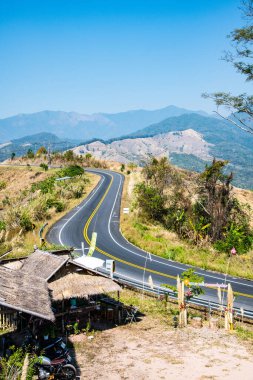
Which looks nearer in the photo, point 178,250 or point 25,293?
point 25,293

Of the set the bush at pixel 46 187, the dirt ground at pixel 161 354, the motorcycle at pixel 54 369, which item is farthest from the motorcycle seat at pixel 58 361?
the bush at pixel 46 187

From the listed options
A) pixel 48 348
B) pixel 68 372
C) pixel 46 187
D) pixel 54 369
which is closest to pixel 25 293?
pixel 48 348

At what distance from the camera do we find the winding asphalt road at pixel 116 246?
102 ft

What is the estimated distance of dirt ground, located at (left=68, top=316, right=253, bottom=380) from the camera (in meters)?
16.9

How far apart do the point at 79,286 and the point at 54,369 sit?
570cm

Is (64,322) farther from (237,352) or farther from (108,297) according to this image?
(237,352)

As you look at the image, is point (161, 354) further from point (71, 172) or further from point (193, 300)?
point (71, 172)

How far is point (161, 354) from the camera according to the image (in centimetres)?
1891

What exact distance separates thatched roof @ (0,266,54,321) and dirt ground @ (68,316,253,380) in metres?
3.32

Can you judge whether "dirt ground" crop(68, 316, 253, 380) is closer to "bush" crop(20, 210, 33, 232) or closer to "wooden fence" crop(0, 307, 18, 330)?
"wooden fence" crop(0, 307, 18, 330)

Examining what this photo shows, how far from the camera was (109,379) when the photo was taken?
16.4 m

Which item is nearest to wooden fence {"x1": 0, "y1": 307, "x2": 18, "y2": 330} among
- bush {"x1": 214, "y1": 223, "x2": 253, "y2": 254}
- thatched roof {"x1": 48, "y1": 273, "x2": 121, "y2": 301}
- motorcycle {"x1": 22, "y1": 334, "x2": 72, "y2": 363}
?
thatched roof {"x1": 48, "y1": 273, "x2": 121, "y2": 301}

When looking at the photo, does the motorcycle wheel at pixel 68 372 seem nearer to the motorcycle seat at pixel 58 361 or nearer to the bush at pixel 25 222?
the motorcycle seat at pixel 58 361

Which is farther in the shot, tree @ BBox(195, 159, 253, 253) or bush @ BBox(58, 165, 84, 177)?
bush @ BBox(58, 165, 84, 177)
